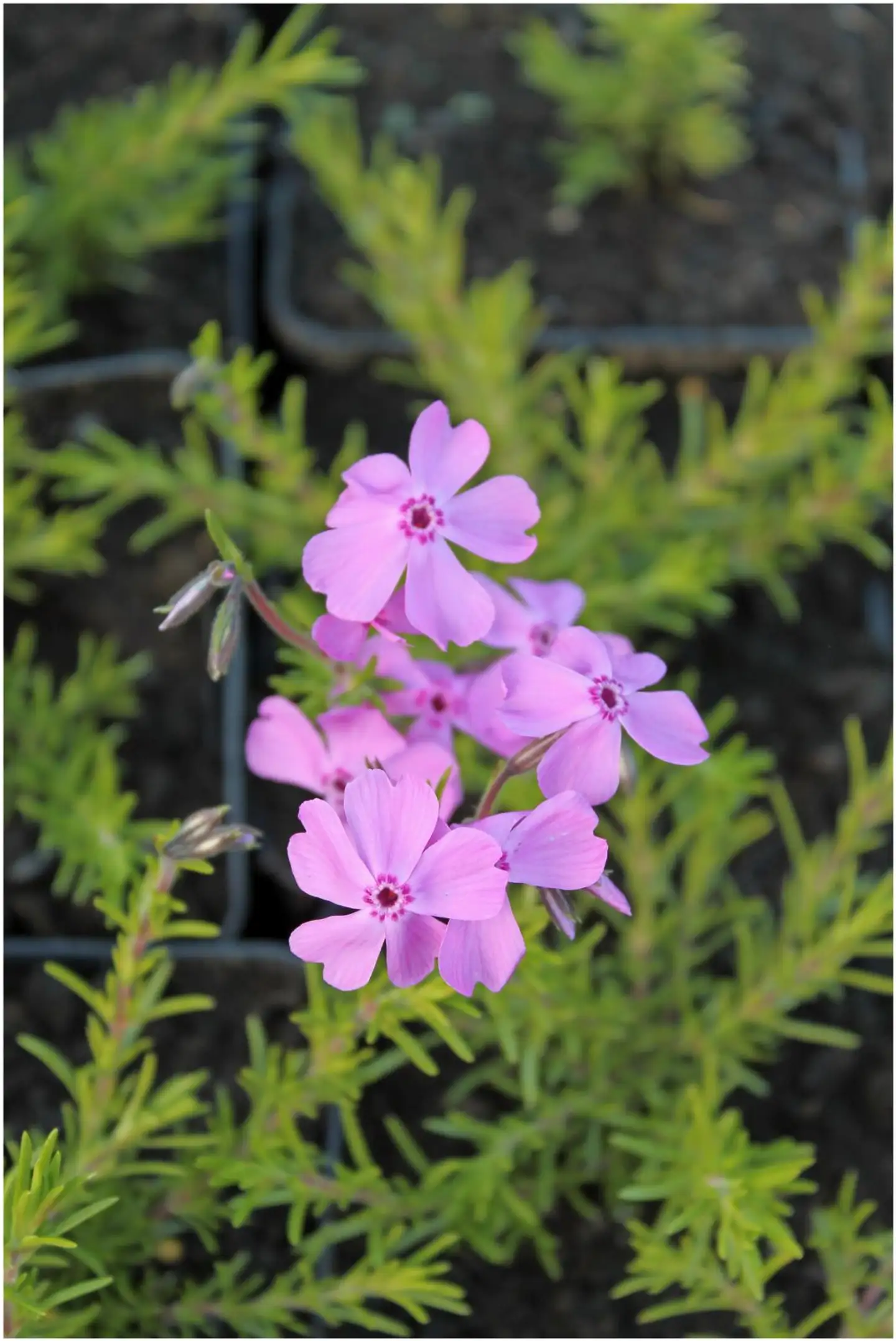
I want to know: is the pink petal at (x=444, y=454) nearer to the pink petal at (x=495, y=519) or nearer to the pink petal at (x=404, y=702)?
the pink petal at (x=495, y=519)

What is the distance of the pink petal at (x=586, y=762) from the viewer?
2.35ft

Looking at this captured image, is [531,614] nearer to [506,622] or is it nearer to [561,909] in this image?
[506,622]

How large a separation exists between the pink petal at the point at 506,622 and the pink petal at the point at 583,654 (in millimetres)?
101

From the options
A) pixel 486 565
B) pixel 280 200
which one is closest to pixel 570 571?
pixel 486 565

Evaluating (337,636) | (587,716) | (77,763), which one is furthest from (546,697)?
(77,763)

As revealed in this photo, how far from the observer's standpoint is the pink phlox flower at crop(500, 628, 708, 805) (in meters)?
0.72

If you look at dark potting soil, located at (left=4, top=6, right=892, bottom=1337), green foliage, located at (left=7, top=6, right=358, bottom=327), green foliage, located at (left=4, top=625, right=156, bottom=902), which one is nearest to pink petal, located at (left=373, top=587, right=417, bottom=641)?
green foliage, located at (left=4, top=625, right=156, bottom=902)

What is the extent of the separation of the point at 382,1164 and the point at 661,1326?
0.28m

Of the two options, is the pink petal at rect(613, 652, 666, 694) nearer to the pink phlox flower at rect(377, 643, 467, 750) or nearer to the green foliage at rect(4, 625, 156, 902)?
the pink phlox flower at rect(377, 643, 467, 750)

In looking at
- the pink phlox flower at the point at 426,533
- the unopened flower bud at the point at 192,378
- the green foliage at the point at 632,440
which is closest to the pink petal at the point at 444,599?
the pink phlox flower at the point at 426,533

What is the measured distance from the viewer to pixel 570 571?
1271 millimetres

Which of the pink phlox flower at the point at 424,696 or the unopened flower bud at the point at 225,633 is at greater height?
the unopened flower bud at the point at 225,633

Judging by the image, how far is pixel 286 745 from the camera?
868 mm

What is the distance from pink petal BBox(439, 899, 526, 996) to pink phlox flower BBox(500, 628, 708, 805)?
77 mm
